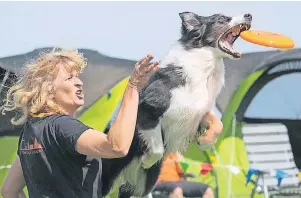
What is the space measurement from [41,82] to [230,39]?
1.07m

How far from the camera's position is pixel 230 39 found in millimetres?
3039

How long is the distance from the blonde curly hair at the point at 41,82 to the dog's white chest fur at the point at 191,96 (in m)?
0.57

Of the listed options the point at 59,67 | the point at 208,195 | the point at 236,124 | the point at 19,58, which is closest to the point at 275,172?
the point at 236,124

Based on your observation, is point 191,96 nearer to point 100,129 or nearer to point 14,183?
point 14,183

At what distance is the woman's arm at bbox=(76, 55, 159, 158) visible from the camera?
2.01 m

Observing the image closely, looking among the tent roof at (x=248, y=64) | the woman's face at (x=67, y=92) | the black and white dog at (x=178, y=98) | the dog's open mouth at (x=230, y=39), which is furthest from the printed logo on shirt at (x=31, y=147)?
the tent roof at (x=248, y=64)

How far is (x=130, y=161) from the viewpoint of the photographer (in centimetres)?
289

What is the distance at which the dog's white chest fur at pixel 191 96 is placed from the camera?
9.23ft

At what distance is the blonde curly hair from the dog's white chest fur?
57 cm

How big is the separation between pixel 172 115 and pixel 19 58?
14.6 feet

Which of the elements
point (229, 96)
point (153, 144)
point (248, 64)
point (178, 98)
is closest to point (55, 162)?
point (153, 144)

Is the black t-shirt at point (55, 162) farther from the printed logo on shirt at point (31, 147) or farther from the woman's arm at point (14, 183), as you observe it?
the woman's arm at point (14, 183)

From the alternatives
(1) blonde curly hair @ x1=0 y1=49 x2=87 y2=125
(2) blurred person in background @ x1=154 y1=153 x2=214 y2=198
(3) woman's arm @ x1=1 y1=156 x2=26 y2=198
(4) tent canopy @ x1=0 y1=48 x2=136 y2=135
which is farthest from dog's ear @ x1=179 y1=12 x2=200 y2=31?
(4) tent canopy @ x1=0 y1=48 x2=136 y2=135

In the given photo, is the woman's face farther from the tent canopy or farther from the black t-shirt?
the tent canopy
